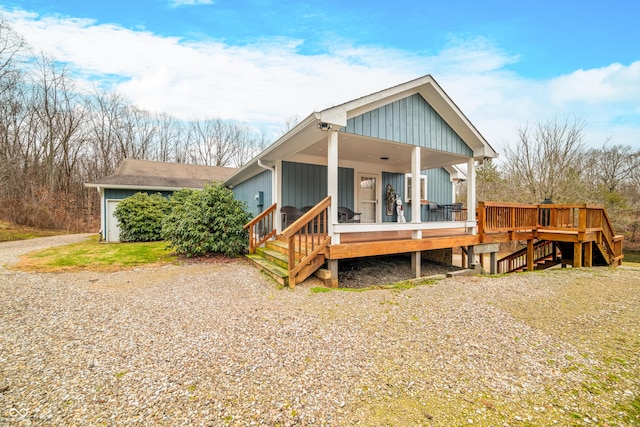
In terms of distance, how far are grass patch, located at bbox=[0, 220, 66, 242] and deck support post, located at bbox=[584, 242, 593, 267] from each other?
23.7 m

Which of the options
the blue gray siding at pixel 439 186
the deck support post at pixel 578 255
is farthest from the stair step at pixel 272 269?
the deck support post at pixel 578 255

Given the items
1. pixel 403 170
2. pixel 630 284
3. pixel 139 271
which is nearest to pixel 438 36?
pixel 403 170

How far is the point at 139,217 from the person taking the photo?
12.3 metres

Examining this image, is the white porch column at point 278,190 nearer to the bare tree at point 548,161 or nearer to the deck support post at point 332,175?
the deck support post at point 332,175

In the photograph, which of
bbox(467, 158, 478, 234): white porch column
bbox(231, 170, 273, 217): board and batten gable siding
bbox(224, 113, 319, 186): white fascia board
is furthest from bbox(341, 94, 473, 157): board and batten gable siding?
bbox(231, 170, 273, 217): board and batten gable siding

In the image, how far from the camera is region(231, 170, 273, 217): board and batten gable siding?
9.42m

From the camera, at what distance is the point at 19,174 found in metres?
18.7

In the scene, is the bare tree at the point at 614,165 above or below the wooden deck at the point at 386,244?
above

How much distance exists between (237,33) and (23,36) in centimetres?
1261

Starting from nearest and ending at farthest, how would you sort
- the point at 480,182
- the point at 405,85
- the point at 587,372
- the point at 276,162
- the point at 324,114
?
the point at 587,372 → the point at 324,114 → the point at 405,85 → the point at 276,162 → the point at 480,182

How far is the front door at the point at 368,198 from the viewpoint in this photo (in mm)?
9898

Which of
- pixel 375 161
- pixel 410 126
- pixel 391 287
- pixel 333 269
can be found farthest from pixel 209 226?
pixel 410 126

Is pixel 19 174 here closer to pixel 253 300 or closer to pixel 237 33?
pixel 237 33

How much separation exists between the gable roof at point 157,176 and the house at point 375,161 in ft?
18.6
